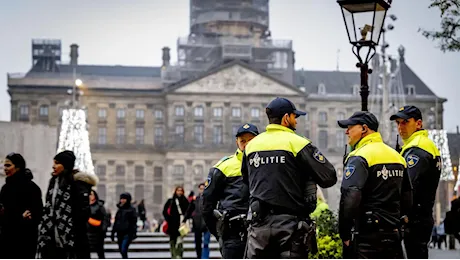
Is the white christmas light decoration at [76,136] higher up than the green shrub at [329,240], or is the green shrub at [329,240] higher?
the white christmas light decoration at [76,136]

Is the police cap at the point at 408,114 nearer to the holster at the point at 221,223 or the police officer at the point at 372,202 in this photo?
the police officer at the point at 372,202

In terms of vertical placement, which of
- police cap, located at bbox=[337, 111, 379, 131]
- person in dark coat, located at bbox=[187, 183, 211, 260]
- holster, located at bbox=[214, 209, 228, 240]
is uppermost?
police cap, located at bbox=[337, 111, 379, 131]

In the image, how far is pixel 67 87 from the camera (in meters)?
95.2

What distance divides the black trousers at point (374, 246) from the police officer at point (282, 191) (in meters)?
0.74

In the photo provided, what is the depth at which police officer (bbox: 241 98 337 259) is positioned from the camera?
6816 millimetres

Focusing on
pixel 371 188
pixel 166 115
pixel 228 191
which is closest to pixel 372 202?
pixel 371 188

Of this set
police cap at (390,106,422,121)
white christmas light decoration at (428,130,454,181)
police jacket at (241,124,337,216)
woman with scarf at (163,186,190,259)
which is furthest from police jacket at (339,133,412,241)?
white christmas light decoration at (428,130,454,181)

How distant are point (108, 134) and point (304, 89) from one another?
768 inches

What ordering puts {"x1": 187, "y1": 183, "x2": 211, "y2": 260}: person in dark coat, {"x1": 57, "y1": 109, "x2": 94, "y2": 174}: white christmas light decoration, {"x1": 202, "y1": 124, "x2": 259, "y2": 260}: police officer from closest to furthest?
{"x1": 202, "y1": 124, "x2": 259, "y2": 260}: police officer, {"x1": 187, "y1": 183, "x2": 211, "y2": 260}: person in dark coat, {"x1": 57, "y1": 109, "x2": 94, "y2": 174}: white christmas light decoration

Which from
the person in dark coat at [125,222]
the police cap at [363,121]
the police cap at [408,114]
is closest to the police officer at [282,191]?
the police cap at [363,121]

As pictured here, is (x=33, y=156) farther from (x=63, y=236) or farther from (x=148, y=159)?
(x=148, y=159)

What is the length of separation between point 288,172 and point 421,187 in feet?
8.36

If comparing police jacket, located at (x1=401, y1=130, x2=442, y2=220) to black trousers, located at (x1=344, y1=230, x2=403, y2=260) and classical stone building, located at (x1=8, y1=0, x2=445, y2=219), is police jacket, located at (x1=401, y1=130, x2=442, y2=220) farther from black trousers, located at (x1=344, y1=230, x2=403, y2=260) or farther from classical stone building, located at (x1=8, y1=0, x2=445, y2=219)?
classical stone building, located at (x1=8, y1=0, x2=445, y2=219)

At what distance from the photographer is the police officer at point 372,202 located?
7.44m
